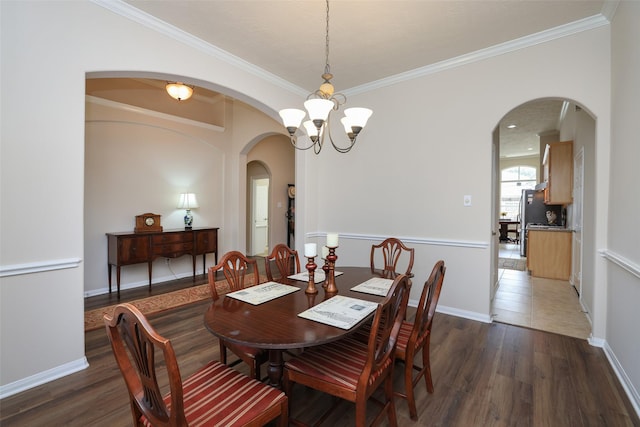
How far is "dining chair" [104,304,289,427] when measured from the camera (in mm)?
974

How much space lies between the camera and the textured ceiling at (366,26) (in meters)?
2.43

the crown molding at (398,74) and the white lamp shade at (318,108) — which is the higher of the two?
the crown molding at (398,74)

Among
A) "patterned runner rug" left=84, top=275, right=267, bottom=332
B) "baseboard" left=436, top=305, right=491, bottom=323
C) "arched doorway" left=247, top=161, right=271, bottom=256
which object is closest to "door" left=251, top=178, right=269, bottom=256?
"arched doorway" left=247, top=161, right=271, bottom=256

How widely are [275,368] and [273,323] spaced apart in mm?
294

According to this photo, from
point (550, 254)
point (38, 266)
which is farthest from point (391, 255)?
point (550, 254)

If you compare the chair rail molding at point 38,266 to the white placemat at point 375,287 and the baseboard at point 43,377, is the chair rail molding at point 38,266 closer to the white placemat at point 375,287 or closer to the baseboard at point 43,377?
the baseboard at point 43,377

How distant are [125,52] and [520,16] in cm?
343

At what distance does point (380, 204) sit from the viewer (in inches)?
155

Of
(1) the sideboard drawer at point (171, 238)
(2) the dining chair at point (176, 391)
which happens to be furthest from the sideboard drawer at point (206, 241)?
(2) the dining chair at point (176, 391)

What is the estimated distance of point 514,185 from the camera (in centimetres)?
1051

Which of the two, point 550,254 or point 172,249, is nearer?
point 172,249

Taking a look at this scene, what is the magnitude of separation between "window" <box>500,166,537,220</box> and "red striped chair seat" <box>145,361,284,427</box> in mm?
11410

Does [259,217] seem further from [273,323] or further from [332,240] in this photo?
[273,323]

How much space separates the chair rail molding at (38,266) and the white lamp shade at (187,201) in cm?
265
